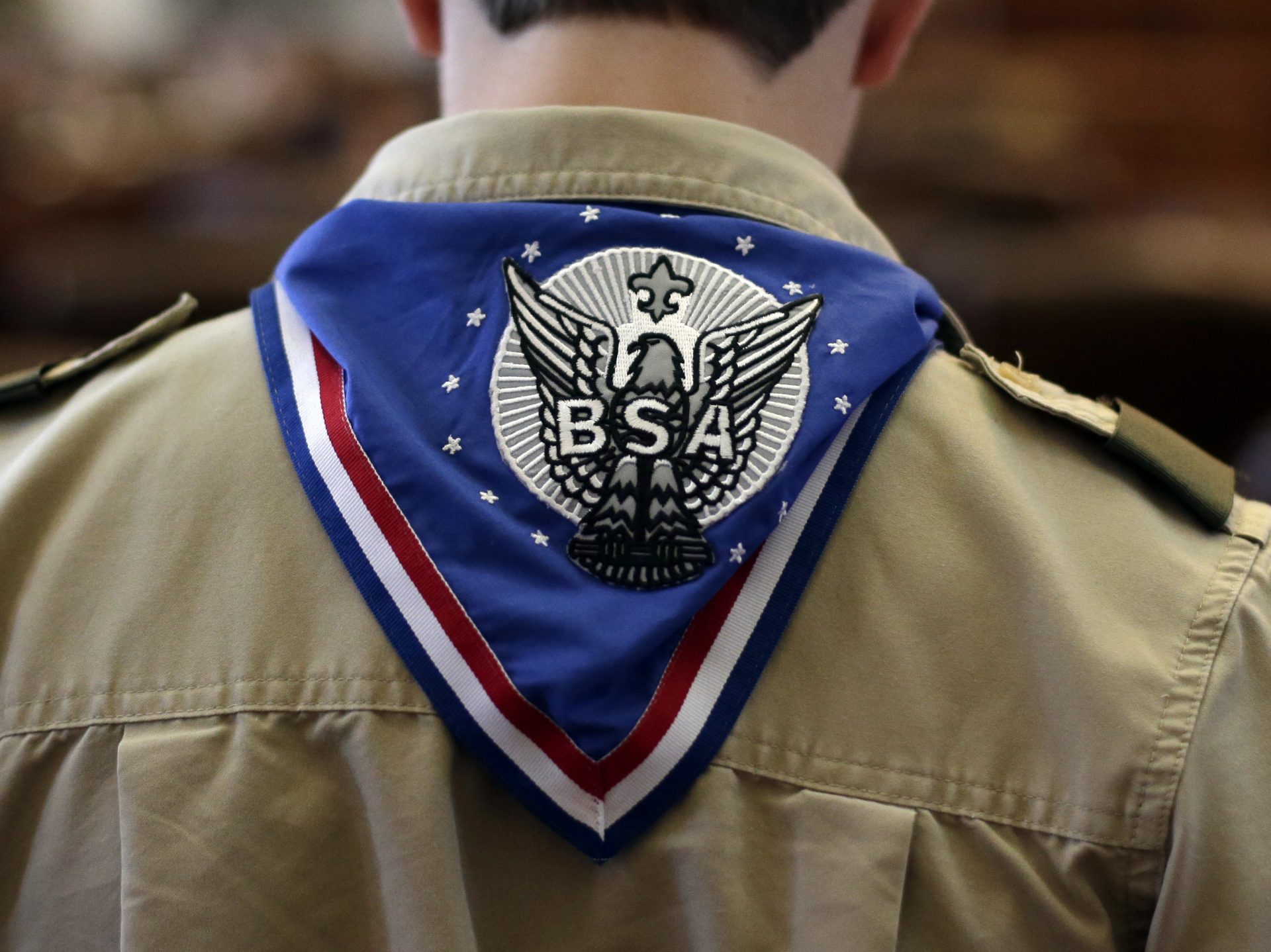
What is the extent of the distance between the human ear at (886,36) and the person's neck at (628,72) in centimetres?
11

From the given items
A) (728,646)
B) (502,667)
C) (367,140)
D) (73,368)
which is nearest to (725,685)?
→ (728,646)

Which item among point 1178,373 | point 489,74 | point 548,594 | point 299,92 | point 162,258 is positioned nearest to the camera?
point 548,594

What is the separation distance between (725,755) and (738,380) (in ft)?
0.70

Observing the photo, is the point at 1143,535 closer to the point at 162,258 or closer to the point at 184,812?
the point at 184,812

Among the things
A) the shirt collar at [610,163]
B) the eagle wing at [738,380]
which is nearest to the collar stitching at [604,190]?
the shirt collar at [610,163]

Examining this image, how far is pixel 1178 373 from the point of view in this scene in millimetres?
2580

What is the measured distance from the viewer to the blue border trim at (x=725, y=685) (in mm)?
631

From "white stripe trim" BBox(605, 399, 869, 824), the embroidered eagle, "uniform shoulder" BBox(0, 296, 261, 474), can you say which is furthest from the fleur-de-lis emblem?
"uniform shoulder" BBox(0, 296, 261, 474)

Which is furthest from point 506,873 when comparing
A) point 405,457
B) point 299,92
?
point 299,92

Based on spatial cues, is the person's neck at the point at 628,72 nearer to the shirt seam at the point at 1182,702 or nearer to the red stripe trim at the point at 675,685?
the red stripe trim at the point at 675,685

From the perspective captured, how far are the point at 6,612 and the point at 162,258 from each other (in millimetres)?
2568

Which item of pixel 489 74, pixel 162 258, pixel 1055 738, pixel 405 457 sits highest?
pixel 489 74

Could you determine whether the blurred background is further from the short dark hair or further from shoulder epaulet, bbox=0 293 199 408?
shoulder epaulet, bbox=0 293 199 408

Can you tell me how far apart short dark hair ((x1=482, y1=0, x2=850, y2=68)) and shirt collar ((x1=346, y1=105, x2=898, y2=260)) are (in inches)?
2.2
